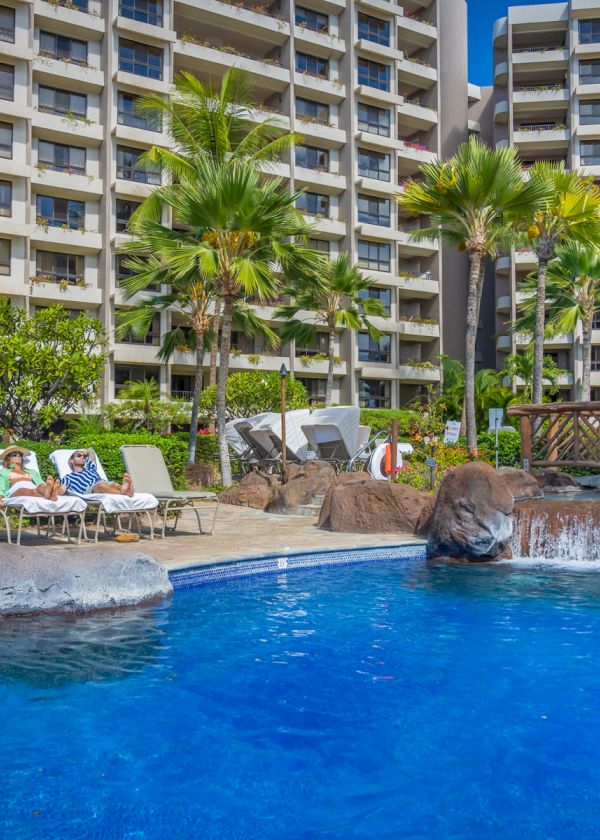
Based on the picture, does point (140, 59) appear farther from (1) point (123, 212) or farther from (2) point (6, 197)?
(2) point (6, 197)

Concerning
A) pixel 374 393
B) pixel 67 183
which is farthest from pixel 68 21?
pixel 374 393

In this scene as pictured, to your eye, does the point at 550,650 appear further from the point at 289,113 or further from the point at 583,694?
the point at 289,113

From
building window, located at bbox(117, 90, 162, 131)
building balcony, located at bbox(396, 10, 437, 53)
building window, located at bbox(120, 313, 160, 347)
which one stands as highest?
A: building balcony, located at bbox(396, 10, 437, 53)

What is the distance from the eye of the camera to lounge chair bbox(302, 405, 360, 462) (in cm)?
2119

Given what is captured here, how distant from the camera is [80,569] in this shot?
7.16m

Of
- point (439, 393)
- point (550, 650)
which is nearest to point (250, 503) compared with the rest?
point (550, 650)

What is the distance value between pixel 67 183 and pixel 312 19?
17111mm

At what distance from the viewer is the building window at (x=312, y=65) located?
133 ft

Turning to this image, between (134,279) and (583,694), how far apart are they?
16166 mm

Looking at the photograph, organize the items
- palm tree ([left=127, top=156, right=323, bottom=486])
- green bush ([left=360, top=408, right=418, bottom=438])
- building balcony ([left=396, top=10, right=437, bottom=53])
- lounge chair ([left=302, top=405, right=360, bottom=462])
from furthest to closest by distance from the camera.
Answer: building balcony ([left=396, top=10, right=437, bottom=53]) < green bush ([left=360, top=408, right=418, bottom=438]) < lounge chair ([left=302, top=405, right=360, bottom=462]) < palm tree ([left=127, top=156, right=323, bottom=486])

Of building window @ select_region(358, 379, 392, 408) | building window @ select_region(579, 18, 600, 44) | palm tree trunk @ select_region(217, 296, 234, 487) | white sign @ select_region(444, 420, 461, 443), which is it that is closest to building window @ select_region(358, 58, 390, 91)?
building window @ select_region(579, 18, 600, 44)

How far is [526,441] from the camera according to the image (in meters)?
18.0

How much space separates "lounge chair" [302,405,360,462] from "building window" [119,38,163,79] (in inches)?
839

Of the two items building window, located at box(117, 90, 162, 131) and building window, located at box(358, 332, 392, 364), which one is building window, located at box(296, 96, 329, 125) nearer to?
building window, located at box(117, 90, 162, 131)
